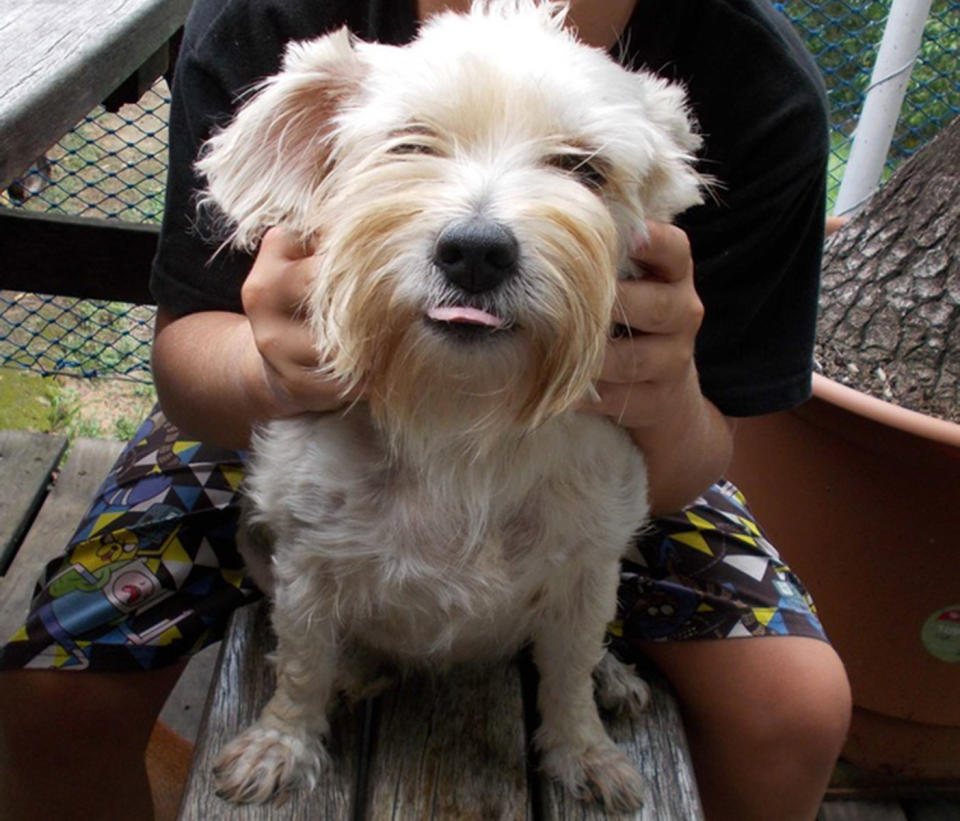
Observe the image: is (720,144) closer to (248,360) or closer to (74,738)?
(248,360)

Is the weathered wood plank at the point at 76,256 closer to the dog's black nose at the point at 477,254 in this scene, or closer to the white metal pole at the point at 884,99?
the dog's black nose at the point at 477,254

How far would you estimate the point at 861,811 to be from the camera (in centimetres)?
205

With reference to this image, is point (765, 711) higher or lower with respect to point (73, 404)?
higher

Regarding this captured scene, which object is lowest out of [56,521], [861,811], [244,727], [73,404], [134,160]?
[73,404]

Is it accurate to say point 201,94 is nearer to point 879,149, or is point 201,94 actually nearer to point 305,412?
point 305,412

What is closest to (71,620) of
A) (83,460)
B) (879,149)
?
(83,460)

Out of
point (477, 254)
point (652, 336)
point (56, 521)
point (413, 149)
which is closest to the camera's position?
point (477, 254)

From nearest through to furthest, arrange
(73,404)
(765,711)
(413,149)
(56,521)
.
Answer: (413,149) < (765,711) < (56,521) < (73,404)

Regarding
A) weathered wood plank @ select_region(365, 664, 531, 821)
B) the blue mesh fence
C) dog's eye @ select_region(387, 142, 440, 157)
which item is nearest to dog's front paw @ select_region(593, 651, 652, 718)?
weathered wood plank @ select_region(365, 664, 531, 821)

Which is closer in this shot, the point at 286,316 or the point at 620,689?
the point at 286,316

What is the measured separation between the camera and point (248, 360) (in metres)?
1.33

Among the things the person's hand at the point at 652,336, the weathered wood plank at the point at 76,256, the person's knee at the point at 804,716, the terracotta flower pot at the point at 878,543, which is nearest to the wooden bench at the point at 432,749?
the person's knee at the point at 804,716

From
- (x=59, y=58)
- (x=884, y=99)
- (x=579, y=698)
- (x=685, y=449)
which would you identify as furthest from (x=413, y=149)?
(x=884, y=99)

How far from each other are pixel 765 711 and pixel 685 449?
361 mm
